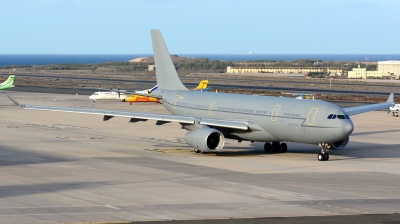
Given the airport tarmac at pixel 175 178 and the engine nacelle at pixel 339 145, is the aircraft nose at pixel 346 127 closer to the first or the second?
the airport tarmac at pixel 175 178

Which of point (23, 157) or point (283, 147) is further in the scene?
point (283, 147)

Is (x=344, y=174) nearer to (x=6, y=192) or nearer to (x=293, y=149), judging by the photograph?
(x=293, y=149)

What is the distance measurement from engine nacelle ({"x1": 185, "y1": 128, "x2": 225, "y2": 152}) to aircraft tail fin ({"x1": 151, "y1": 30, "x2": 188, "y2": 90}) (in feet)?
29.8

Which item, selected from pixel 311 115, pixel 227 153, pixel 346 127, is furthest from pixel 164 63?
pixel 346 127

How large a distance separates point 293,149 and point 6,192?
2322 centimetres

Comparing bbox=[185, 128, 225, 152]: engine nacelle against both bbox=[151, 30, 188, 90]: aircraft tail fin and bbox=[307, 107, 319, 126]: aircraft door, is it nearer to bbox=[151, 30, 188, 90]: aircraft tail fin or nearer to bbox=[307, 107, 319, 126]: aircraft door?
bbox=[307, 107, 319, 126]: aircraft door

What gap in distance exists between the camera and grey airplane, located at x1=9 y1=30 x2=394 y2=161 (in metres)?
39.8

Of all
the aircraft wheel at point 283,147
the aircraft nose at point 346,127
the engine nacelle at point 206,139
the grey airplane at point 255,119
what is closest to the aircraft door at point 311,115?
the grey airplane at point 255,119

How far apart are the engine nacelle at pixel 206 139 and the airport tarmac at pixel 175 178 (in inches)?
30.7

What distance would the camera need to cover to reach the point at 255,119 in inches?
1690

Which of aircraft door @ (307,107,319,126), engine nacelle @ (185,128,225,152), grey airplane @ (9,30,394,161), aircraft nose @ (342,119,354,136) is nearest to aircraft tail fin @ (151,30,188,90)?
grey airplane @ (9,30,394,161)

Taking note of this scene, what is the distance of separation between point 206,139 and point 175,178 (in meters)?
7.97

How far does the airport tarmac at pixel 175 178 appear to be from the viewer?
25734 millimetres

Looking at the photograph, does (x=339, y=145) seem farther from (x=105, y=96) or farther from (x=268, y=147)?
(x=105, y=96)
